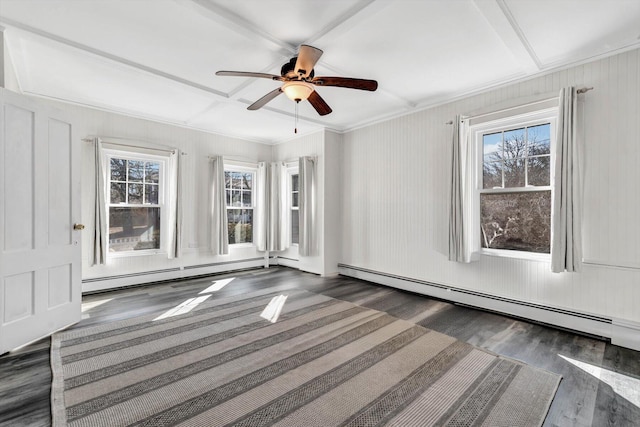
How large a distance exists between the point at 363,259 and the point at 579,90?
3.48 m

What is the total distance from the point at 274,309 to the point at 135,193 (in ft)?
10.0

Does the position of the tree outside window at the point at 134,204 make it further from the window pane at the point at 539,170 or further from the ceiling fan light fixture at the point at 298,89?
the window pane at the point at 539,170

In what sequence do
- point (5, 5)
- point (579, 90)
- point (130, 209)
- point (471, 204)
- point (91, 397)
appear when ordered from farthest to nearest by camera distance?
1. point (130, 209)
2. point (471, 204)
3. point (579, 90)
4. point (5, 5)
5. point (91, 397)

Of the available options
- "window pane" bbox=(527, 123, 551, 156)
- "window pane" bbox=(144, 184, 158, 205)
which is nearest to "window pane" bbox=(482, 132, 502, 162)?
"window pane" bbox=(527, 123, 551, 156)

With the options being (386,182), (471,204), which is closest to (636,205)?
(471,204)

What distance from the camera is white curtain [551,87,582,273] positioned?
2805 mm

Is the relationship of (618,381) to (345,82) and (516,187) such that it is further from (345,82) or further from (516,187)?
(345,82)

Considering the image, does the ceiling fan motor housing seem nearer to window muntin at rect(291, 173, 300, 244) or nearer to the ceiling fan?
the ceiling fan

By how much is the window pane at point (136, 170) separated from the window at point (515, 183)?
4.95 m

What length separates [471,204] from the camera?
3711mm

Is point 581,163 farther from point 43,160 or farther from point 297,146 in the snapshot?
point 43,160

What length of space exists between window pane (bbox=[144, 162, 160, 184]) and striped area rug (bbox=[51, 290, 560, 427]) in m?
2.54

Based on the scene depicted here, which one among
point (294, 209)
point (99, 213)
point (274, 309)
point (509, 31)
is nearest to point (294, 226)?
point (294, 209)

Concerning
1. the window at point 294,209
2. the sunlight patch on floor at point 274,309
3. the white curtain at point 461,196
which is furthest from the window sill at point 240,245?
the white curtain at point 461,196
